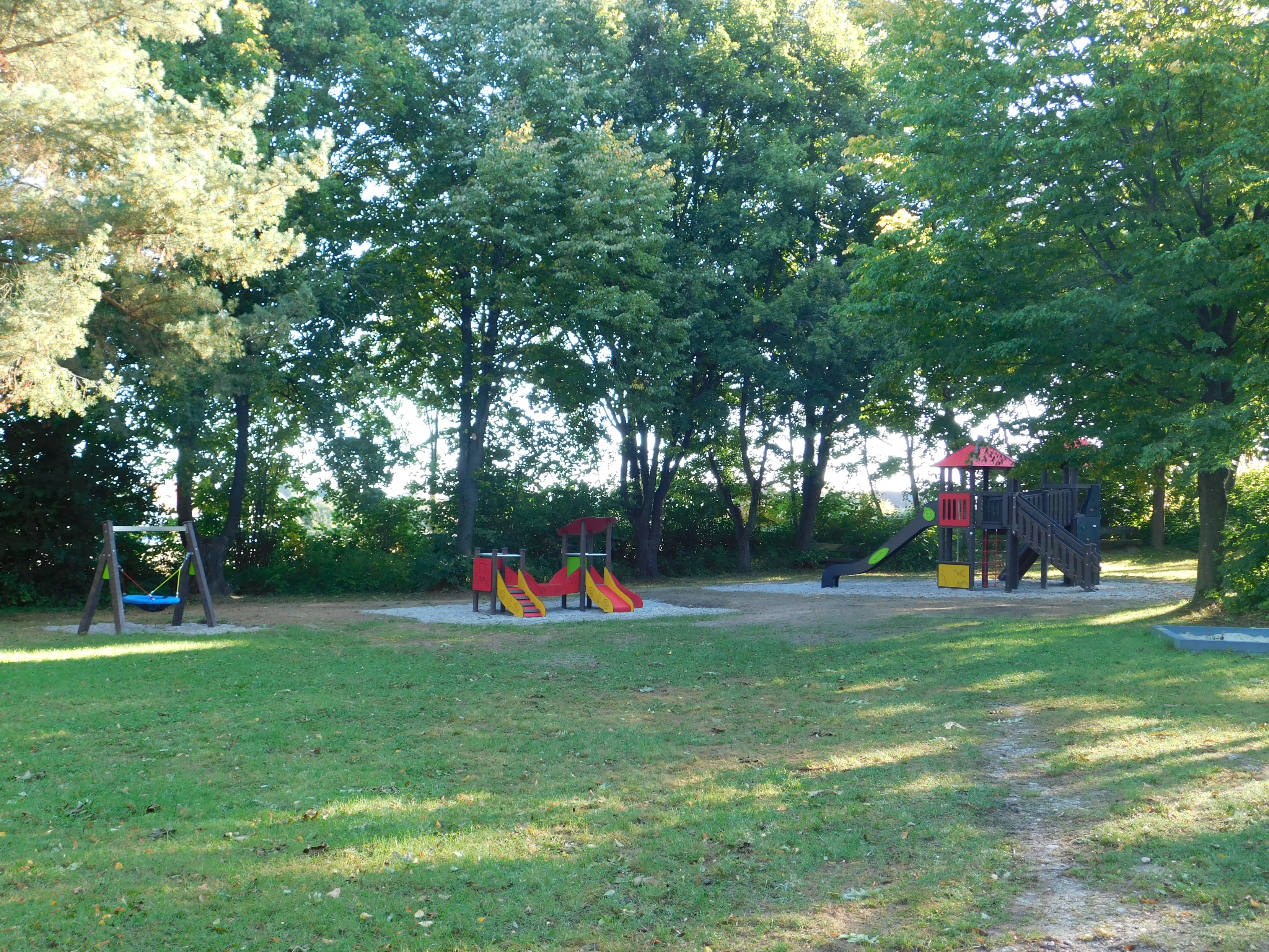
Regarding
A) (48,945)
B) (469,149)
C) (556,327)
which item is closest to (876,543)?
(556,327)

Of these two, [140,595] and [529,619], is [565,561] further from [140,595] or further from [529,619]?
[140,595]

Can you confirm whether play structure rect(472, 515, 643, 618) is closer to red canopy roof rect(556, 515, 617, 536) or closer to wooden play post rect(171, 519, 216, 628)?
red canopy roof rect(556, 515, 617, 536)

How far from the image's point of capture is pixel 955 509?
24.4m

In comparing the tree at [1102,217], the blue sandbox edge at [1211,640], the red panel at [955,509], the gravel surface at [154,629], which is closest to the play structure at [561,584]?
the gravel surface at [154,629]

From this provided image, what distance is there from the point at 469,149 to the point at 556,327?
4.66 meters

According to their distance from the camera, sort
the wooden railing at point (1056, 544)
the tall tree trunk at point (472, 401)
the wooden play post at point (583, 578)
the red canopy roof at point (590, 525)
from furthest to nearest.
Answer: the tall tree trunk at point (472, 401) → the wooden railing at point (1056, 544) → the wooden play post at point (583, 578) → the red canopy roof at point (590, 525)

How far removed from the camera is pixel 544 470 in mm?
28938

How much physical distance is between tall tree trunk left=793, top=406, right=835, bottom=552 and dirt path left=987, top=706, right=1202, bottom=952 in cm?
2579

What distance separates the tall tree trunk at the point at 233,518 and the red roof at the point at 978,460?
16.7 metres

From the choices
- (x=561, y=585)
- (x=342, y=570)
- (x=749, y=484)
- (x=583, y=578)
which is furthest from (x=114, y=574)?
(x=749, y=484)

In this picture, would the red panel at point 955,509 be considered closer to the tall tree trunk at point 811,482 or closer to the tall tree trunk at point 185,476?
the tall tree trunk at point 811,482

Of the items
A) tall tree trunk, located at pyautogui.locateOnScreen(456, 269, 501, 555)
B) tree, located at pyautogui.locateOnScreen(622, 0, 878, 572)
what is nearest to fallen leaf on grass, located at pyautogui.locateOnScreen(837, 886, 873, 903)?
tall tree trunk, located at pyautogui.locateOnScreen(456, 269, 501, 555)

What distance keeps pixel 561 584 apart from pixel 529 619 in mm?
1779

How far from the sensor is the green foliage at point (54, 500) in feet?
64.2
